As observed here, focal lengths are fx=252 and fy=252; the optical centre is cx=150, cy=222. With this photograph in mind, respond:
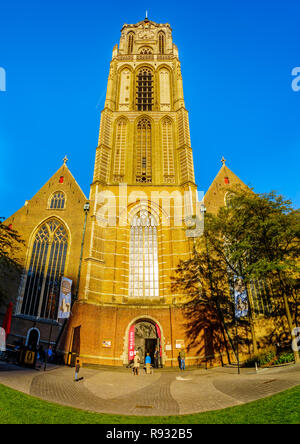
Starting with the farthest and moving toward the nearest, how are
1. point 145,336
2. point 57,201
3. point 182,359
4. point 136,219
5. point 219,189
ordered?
point 219,189
point 57,201
point 136,219
point 145,336
point 182,359

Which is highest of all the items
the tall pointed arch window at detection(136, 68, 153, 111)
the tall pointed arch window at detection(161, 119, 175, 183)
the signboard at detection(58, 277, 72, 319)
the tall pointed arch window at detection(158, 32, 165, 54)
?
the tall pointed arch window at detection(158, 32, 165, 54)

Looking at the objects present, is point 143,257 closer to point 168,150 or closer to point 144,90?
point 168,150

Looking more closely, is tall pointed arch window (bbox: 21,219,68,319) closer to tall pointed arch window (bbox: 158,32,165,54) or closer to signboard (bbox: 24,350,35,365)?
signboard (bbox: 24,350,35,365)

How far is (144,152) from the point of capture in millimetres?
30125

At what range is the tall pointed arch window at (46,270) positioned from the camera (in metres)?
23.4

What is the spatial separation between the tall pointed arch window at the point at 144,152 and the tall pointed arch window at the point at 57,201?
8560 mm

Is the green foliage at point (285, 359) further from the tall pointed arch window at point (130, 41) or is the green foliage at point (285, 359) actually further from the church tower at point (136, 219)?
the tall pointed arch window at point (130, 41)

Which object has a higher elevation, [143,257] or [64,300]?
[143,257]

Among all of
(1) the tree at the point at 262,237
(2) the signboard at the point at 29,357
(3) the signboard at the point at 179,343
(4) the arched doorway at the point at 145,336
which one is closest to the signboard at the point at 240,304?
(1) the tree at the point at 262,237

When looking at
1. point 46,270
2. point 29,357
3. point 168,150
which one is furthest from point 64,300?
point 168,150

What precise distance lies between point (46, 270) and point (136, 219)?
33.2ft

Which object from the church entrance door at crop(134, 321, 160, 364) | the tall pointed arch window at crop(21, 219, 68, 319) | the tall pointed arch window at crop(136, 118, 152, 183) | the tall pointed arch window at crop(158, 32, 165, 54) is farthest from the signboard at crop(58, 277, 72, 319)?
the tall pointed arch window at crop(158, 32, 165, 54)

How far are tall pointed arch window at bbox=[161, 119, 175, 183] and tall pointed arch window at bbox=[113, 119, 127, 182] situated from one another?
4.69 metres

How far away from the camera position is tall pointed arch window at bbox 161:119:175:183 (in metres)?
28.2
